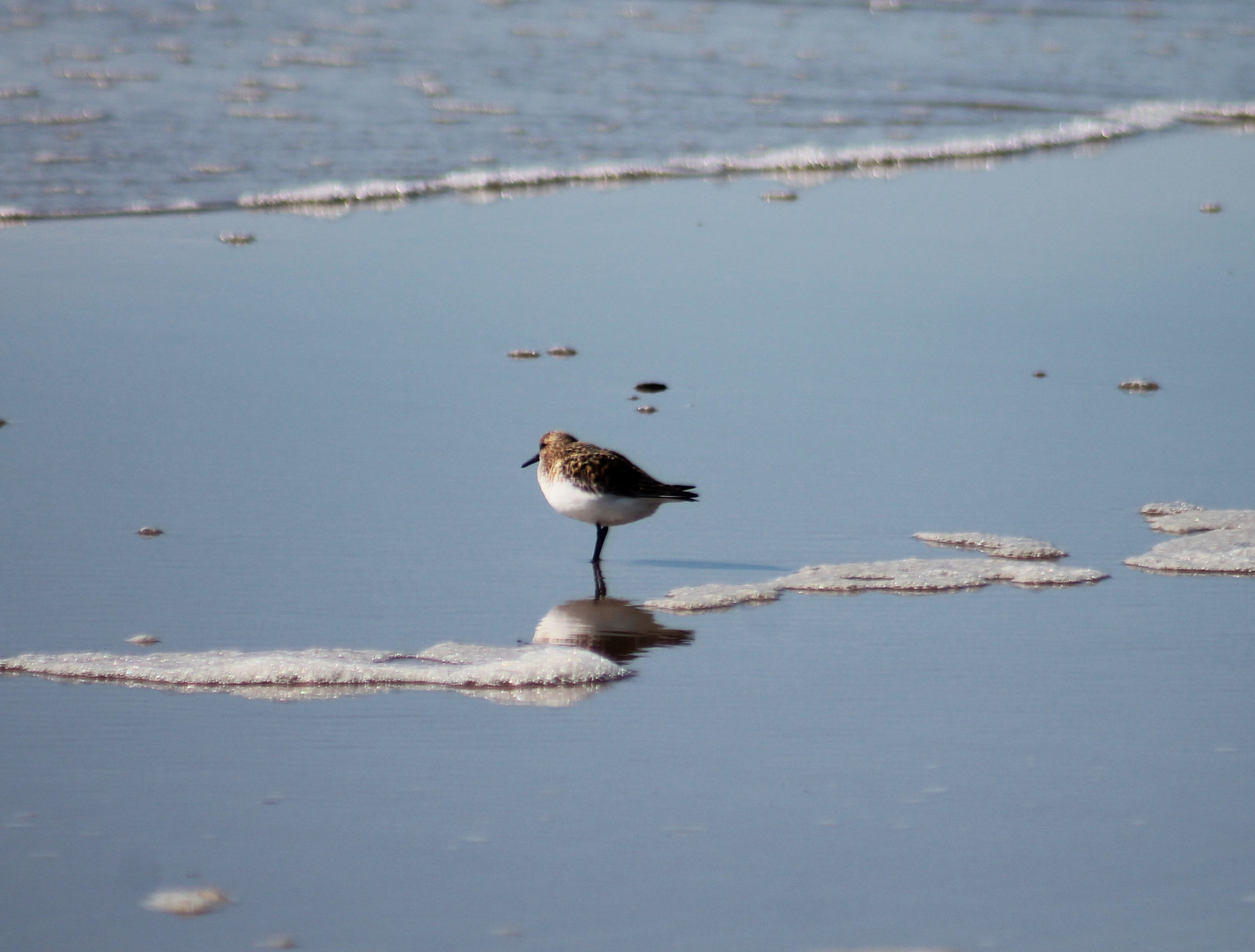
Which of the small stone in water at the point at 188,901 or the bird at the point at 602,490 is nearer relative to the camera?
the small stone in water at the point at 188,901

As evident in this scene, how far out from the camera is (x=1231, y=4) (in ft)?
79.7

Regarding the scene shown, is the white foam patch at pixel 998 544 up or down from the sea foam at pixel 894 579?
up

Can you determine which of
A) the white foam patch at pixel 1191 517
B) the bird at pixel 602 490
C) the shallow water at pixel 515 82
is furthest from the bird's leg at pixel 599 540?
the shallow water at pixel 515 82

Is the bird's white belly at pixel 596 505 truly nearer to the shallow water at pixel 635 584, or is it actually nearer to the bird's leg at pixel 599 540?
the bird's leg at pixel 599 540

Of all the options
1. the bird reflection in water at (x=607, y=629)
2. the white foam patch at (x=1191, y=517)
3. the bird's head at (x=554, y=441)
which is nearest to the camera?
the bird reflection in water at (x=607, y=629)

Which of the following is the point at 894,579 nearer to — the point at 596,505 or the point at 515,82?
the point at 596,505

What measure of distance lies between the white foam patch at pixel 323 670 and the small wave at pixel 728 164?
6.64 metres

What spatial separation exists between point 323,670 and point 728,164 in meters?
8.83

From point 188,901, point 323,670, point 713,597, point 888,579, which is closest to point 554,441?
point 713,597

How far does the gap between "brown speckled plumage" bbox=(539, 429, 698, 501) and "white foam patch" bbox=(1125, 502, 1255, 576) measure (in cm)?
153

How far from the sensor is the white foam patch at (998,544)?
5.56m

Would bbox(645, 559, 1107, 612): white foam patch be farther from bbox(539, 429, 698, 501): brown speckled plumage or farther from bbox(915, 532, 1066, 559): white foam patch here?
bbox(539, 429, 698, 501): brown speckled plumage

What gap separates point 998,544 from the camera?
5.63 meters

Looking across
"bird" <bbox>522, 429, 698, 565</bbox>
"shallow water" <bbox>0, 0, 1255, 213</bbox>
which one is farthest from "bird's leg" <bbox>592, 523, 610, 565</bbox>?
"shallow water" <bbox>0, 0, 1255, 213</bbox>
